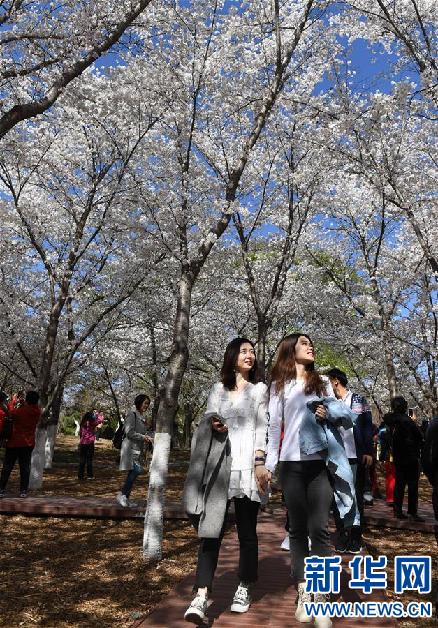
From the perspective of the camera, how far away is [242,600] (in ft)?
14.2

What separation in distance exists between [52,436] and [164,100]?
9.96 metres

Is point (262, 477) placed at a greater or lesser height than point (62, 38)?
lesser

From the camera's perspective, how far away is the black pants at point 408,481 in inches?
348

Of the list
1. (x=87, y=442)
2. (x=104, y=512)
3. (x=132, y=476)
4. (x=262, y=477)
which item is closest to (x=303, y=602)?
(x=262, y=477)

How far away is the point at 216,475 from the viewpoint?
13.8 feet

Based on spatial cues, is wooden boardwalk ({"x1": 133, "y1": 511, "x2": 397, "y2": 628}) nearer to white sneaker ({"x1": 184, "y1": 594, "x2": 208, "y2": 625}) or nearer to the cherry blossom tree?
white sneaker ({"x1": 184, "y1": 594, "x2": 208, "y2": 625})

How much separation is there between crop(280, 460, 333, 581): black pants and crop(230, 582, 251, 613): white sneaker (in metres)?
0.48

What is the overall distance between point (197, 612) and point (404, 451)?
574 centimetres

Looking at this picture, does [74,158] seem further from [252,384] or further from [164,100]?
[252,384]

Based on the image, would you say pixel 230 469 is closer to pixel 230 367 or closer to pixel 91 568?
pixel 230 367

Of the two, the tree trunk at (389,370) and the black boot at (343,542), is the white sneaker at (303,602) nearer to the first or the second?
the black boot at (343,542)

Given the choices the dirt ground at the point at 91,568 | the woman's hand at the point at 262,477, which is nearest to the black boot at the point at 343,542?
the dirt ground at the point at 91,568

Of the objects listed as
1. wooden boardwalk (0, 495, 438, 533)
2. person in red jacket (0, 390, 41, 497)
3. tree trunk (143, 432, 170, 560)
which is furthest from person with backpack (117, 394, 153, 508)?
tree trunk (143, 432, 170, 560)

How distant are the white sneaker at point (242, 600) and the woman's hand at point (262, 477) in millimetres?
797
